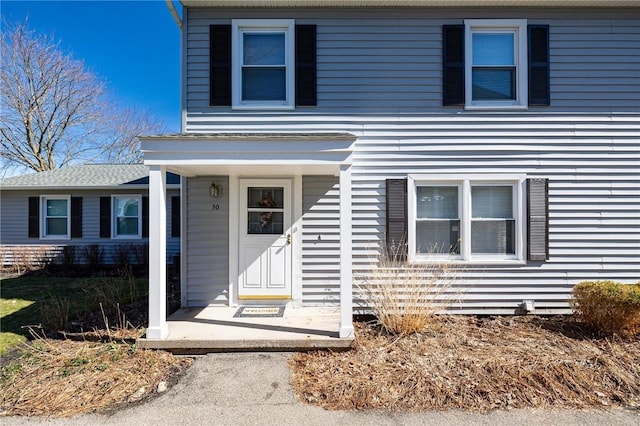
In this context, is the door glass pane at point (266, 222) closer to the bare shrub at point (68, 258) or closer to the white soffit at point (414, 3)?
the white soffit at point (414, 3)

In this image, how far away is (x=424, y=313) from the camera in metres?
4.59

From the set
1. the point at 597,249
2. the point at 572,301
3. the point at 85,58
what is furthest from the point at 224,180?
the point at 85,58

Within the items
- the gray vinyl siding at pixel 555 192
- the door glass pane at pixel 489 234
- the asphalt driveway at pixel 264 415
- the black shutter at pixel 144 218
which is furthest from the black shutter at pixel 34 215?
the door glass pane at pixel 489 234

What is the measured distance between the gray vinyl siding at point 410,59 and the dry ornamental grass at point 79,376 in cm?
344

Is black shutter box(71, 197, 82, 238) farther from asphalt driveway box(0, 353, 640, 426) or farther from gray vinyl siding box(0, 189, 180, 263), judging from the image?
asphalt driveway box(0, 353, 640, 426)

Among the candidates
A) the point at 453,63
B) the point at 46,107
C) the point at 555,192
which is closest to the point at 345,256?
the point at 453,63

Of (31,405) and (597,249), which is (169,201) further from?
(597,249)

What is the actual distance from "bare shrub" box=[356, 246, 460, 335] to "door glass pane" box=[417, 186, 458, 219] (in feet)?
2.68

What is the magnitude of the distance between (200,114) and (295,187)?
1945 mm

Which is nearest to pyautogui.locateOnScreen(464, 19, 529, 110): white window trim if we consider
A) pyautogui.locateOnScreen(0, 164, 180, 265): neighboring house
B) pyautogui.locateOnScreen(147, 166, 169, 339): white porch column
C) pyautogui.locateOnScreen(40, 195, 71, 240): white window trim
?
pyautogui.locateOnScreen(147, 166, 169, 339): white porch column

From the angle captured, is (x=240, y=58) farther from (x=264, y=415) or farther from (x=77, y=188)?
(x=77, y=188)

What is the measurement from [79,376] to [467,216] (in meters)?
5.46

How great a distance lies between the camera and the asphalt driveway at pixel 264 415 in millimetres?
2908

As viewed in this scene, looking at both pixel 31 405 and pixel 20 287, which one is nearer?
pixel 31 405
